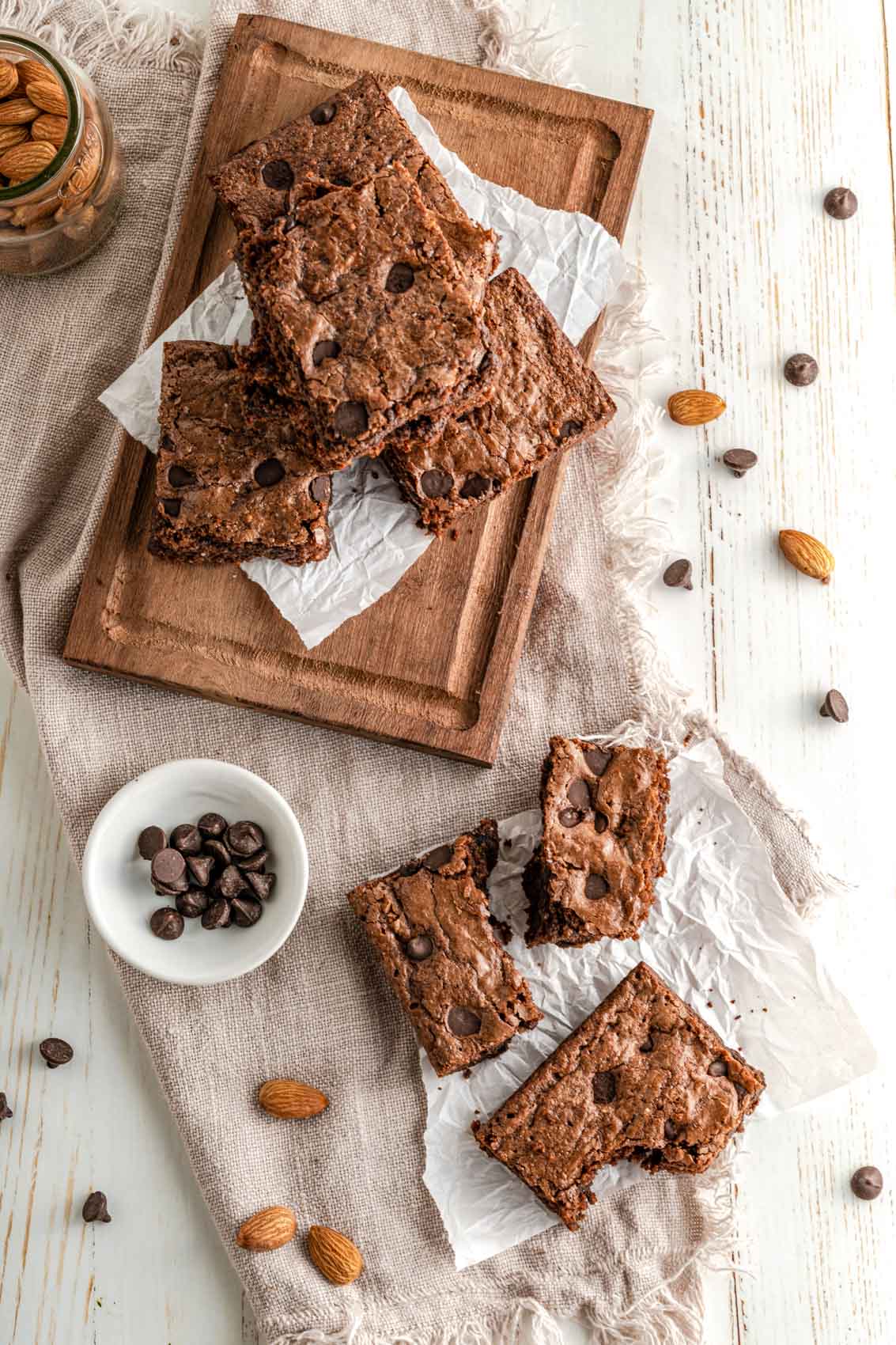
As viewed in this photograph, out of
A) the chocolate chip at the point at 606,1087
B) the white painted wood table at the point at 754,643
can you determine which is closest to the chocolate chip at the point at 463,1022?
the chocolate chip at the point at 606,1087

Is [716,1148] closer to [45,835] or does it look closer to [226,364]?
[45,835]

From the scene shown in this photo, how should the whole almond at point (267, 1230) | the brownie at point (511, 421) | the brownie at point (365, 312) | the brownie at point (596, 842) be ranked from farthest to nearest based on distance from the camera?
the whole almond at point (267, 1230) → the brownie at point (596, 842) → the brownie at point (511, 421) → the brownie at point (365, 312)

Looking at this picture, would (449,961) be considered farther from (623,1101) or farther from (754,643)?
(754,643)

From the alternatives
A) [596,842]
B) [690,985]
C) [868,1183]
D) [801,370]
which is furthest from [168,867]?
[801,370]

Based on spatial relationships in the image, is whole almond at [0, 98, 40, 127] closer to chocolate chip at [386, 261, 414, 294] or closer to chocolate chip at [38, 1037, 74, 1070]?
chocolate chip at [386, 261, 414, 294]

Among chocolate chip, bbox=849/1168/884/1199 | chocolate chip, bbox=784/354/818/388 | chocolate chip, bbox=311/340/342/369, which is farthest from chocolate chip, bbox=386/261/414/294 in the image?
chocolate chip, bbox=849/1168/884/1199

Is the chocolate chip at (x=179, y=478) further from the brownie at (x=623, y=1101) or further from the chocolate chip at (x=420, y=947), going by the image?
the brownie at (x=623, y=1101)
